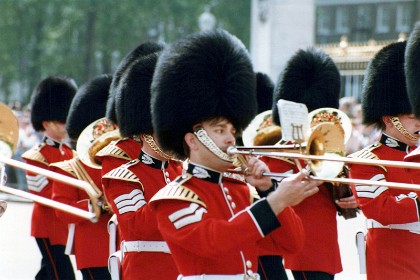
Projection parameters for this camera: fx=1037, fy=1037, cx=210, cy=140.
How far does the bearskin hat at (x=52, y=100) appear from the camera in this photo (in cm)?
777

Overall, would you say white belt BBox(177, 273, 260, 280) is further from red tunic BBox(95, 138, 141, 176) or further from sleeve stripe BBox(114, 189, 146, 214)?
red tunic BBox(95, 138, 141, 176)

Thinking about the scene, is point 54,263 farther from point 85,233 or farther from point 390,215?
point 390,215

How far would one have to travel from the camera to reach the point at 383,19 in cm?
3969

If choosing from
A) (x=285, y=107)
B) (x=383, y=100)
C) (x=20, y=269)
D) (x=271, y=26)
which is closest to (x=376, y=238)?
(x=383, y=100)

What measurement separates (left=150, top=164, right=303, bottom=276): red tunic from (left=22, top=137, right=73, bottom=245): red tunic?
3095 mm

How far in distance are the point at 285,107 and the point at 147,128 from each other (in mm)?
1897

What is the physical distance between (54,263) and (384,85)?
8.17 ft

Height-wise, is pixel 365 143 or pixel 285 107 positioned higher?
pixel 285 107

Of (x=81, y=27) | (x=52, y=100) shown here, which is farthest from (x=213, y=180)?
(x=81, y=27)

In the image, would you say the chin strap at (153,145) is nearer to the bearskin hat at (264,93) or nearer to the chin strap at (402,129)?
the chin strap at (402,129)

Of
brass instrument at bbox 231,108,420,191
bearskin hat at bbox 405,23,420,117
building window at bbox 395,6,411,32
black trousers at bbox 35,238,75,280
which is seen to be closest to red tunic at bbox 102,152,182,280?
brass instrument at bbox 231,108,420,191

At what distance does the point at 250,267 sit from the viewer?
3688 millimetres

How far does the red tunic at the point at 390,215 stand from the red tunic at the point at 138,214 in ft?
3.09

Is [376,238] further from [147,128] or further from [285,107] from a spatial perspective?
[285,107]
